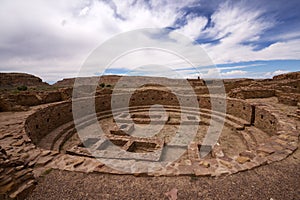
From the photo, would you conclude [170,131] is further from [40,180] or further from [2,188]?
[2,188]

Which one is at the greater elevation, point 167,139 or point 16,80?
point 16,80

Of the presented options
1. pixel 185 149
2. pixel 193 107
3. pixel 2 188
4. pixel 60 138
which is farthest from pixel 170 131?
pixel 2 188

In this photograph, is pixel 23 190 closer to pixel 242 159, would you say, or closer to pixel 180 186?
pixel 180 186

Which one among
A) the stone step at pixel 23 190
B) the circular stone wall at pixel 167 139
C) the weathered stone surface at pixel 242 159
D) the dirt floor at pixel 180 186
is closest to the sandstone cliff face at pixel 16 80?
the circular stone wall at pixel 167 139

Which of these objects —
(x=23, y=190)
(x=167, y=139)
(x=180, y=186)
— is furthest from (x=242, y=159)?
(x=23, y=190)

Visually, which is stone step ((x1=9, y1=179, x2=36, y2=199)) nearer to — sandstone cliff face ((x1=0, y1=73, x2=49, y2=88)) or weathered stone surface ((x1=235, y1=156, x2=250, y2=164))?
weathered stone surface ((x1=235, y1=156, x2=250, y2=164))

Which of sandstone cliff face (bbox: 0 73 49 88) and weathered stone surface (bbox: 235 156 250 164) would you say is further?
sandstone cliff face (bbox: 0 73 49 88)

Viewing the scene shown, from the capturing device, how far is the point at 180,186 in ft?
10.6

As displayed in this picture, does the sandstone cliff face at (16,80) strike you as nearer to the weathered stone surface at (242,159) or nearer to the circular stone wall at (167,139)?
the circular stone wall at (167,139)

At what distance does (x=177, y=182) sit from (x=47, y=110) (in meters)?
9.94

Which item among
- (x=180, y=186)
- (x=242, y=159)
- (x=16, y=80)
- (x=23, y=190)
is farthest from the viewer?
(x=16, y=80)

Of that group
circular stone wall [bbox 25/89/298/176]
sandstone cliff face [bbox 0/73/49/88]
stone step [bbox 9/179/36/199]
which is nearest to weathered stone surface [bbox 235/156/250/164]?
circular stone wall [bbox 25/89/298/176]

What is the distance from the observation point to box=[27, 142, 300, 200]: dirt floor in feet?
9.71

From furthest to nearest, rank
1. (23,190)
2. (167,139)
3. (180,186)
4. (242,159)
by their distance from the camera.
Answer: (167,139) < (242,159) < (180,186) < (23,190)
